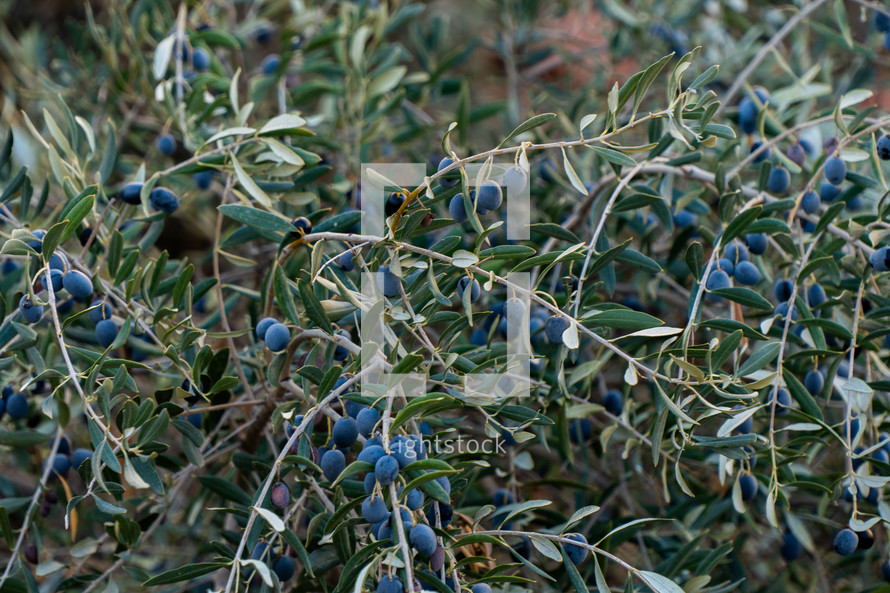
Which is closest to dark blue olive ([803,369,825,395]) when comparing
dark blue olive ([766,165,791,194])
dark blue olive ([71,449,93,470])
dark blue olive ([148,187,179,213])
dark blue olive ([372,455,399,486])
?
dark blue olive ([766,165,791,194])

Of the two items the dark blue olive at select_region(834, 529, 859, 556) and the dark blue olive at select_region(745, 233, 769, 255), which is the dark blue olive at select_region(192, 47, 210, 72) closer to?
the dark blue olive at select_region(745, 233, 769, 255)

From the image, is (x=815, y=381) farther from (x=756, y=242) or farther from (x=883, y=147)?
(x=883, y=147)

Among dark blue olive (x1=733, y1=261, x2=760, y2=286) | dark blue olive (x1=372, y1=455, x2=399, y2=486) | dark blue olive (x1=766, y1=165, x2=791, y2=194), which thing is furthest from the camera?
dark blue olive (x1=766, y1=165, x2=791, y2=194)

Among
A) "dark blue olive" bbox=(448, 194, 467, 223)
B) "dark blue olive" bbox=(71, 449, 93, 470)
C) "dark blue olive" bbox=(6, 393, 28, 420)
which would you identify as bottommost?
"dark blue olive" bbox=(71, 449, 93, 470)

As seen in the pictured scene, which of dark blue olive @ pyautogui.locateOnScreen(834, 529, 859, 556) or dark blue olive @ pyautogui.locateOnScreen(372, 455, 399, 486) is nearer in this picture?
dark blue olive @ pyautogui.locateOnScreen(372, 455, 399, 486)

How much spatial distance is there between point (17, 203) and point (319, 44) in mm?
784

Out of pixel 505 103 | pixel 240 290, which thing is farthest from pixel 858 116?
pixel 240 290

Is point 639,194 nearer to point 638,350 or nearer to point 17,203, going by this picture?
point 638,350

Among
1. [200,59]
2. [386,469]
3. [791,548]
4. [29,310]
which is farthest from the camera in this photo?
[200,59]

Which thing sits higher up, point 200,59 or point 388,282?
point 200,59

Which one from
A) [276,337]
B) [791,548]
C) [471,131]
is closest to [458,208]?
[276,337]

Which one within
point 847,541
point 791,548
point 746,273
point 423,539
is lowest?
point 791,548

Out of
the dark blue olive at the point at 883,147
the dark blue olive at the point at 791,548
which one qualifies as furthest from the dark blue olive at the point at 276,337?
the dark blue olive at the point at 791,548

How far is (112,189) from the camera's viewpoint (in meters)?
2.07
